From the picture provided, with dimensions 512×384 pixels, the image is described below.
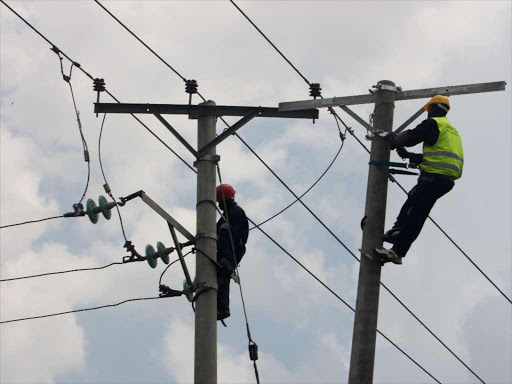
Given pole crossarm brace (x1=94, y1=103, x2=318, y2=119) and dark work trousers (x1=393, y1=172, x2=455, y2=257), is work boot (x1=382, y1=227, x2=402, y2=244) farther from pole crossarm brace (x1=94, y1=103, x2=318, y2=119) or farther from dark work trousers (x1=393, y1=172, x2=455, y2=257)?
pole crossarm brace (x1=94, y1=103, x2=318, y2=119)

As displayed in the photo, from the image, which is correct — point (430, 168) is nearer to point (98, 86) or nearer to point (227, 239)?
point (227, 239)

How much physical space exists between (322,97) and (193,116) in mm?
1349

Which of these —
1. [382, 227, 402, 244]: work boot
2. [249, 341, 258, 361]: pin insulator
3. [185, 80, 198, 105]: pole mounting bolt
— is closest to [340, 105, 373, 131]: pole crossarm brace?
[382, 227, 402, 244]: work boot

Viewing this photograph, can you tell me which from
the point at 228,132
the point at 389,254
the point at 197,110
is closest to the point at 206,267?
the point at 228,132

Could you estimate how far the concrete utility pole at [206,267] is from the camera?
36.4 ft

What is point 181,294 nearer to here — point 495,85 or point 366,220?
point 366,220

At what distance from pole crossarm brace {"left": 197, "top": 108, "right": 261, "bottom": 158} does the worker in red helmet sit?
677 millimetres

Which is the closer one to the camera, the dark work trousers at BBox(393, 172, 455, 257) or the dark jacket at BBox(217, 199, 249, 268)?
the dark work trousers at BBox(393, 172, 455, 257)

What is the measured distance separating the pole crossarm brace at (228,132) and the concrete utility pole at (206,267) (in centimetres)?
4

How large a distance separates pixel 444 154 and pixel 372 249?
1.25 m

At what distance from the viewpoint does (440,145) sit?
422 inches

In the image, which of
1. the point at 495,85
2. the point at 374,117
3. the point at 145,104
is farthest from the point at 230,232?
the point at 495,85

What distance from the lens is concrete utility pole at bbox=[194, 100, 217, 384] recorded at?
36.4 feet

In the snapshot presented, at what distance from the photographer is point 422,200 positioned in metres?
10.7
